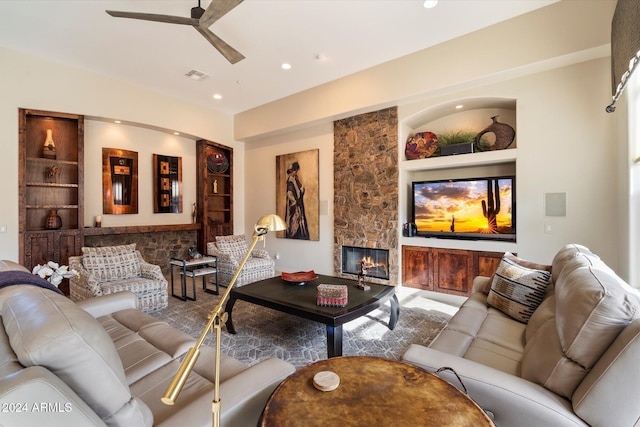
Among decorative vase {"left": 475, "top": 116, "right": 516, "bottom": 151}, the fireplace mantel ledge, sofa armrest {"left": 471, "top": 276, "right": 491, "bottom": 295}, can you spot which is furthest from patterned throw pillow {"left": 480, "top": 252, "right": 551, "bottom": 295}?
the fireplace mantel ledge

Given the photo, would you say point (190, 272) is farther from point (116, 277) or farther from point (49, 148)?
point (49, 148)

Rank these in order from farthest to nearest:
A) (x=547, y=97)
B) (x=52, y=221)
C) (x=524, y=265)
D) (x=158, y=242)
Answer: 1. (x=158, y=242)
2. (x=52, y=221)
3. (x=547, y=97)
4. (x=524, y=265)

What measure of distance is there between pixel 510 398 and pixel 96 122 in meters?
6.61

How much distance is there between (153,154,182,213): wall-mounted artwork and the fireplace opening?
12.2ft

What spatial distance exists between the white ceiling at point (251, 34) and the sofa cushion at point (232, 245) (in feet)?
9.34

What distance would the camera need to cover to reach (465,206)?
169 inches

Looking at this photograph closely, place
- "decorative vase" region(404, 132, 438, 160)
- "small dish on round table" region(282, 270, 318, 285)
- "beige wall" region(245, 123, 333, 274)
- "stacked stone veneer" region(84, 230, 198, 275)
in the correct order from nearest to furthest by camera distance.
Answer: "small dish on round table" region(282, 270, 318, 285)
"decorative vase" region(404, 132, 438, 160)
"stacked stone veneer" region(84, 230, 198, 275)
"beige wall" region(245, 123, 333, 274)

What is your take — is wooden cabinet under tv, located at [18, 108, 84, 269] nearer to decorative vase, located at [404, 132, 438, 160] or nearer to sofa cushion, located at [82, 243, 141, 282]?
sofa cushion, located at [82, 243, 141, 282]

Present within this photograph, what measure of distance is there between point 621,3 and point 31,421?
395 cm

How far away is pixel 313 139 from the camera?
579 cm

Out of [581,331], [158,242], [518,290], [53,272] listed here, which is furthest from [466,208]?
[158,242]

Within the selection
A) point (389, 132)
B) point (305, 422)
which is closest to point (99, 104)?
point (389, 132)

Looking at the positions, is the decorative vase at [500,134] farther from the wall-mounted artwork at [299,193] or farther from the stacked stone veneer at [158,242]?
the stacked stone veneer at [158,242]

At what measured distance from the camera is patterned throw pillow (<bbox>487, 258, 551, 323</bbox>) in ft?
7.23
